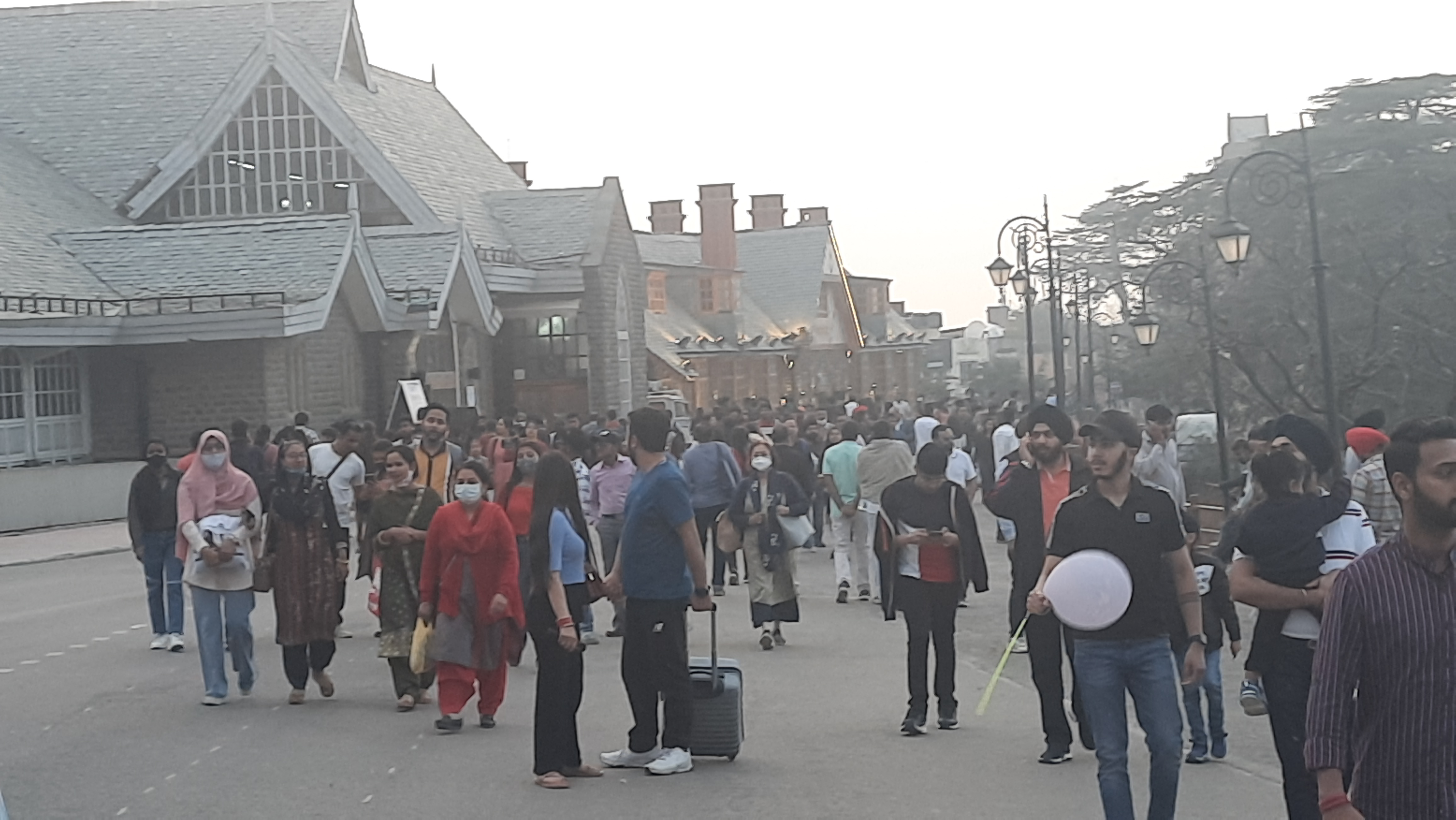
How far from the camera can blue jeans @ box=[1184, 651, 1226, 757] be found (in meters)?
8.61

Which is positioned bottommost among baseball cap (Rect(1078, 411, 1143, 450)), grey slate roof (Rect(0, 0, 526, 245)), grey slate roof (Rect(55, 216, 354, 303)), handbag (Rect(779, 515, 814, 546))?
handbag (Rect(779, 515, 814, 546))

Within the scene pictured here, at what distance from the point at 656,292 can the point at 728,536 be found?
4913cm

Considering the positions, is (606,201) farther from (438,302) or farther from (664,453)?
(664,453)

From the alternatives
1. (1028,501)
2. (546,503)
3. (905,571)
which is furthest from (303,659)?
(1028,501)

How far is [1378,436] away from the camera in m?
8.64

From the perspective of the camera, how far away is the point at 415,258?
36.8m

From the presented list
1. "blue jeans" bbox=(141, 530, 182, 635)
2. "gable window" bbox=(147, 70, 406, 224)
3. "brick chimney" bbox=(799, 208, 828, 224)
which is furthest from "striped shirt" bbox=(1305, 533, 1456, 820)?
"brick chimney" bbox=(799, 208, 828, 224)

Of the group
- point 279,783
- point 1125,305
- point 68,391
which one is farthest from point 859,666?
point 1125,305

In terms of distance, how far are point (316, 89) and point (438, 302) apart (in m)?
7.01

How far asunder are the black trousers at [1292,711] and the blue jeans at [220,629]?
6734 millimetres

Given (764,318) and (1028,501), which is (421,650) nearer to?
(1028,501)

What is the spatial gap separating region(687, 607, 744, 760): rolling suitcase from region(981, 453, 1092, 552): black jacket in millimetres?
1734

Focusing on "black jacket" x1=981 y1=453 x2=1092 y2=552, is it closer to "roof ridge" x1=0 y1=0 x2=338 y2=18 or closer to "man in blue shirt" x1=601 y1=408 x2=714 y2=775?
"man in blue shirt" x1=601 y1=408 x2=714 y2=775

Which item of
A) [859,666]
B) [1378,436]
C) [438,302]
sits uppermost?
[438,302]
